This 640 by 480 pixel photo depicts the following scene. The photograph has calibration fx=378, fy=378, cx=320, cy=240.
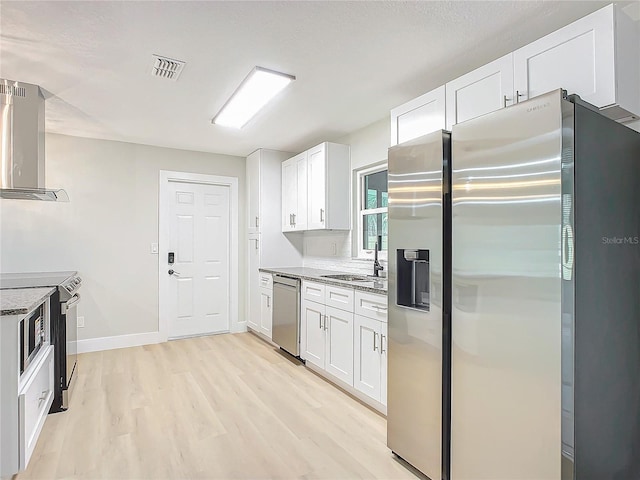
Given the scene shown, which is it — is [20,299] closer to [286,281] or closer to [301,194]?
[286,281]

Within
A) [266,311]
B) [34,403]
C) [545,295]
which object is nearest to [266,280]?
[266,311]

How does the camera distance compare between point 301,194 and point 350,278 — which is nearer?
point 350,278

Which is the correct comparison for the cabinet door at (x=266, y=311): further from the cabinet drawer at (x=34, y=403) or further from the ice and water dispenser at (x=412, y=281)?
the ice and water dispenser at (x=412, y=281)

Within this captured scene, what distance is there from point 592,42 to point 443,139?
748mm

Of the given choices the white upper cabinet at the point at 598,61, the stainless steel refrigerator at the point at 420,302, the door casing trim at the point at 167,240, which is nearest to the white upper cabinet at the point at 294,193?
the door casing trim at the point at 167,240

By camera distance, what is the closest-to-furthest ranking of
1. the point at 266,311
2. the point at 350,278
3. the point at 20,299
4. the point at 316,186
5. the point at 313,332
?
1. the point at 20,299
2. the point at 313,332
3. the point at 350,278
4. the point at 316,186
5. the point at 266,311

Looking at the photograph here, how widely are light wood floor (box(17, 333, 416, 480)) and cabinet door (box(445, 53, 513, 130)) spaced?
83.2 inches

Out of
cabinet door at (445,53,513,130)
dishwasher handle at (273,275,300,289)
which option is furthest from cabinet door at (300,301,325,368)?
cabinet door at (445,53,513,130)

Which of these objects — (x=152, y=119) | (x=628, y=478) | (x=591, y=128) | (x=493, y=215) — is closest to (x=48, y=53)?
(x=152, y=119)

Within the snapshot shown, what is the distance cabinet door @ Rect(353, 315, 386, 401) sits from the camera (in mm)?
2752

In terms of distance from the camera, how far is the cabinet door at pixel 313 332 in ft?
11.4

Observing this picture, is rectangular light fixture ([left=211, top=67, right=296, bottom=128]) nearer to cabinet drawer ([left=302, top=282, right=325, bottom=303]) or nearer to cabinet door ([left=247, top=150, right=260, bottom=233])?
cabinet door ([left=247, top=150, right=260, bottom=233])

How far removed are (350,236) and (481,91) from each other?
226 centimetres

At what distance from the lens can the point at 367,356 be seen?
285cm
